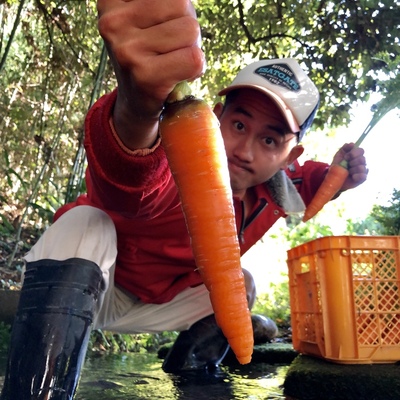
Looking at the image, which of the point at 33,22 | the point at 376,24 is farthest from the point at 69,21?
the point at 376,24

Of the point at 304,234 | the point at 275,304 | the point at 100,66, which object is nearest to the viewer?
the point at 100,66

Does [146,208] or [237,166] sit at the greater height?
[237,166]

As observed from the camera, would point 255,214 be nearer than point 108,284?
No

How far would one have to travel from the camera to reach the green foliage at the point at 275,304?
498 cm

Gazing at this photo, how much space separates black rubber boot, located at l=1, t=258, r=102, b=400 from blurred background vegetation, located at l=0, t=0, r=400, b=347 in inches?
78.9

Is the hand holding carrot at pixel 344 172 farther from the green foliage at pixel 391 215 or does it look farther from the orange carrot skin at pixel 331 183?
the green foliage at pixel 391 215

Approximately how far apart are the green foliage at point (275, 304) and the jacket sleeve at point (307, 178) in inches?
84.8

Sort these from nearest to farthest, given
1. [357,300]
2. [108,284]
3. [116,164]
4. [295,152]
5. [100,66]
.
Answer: [116,164] → [108,284] → [357,300] → [295,152] → [100,66]

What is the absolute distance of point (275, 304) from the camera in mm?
5430

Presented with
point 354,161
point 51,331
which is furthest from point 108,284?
point 354,161

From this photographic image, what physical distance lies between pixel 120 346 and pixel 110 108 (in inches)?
121

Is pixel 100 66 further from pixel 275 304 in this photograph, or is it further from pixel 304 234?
pixel 304 234

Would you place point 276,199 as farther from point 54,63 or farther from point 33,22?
point 33,22

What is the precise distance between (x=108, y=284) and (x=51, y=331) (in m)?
0.37
